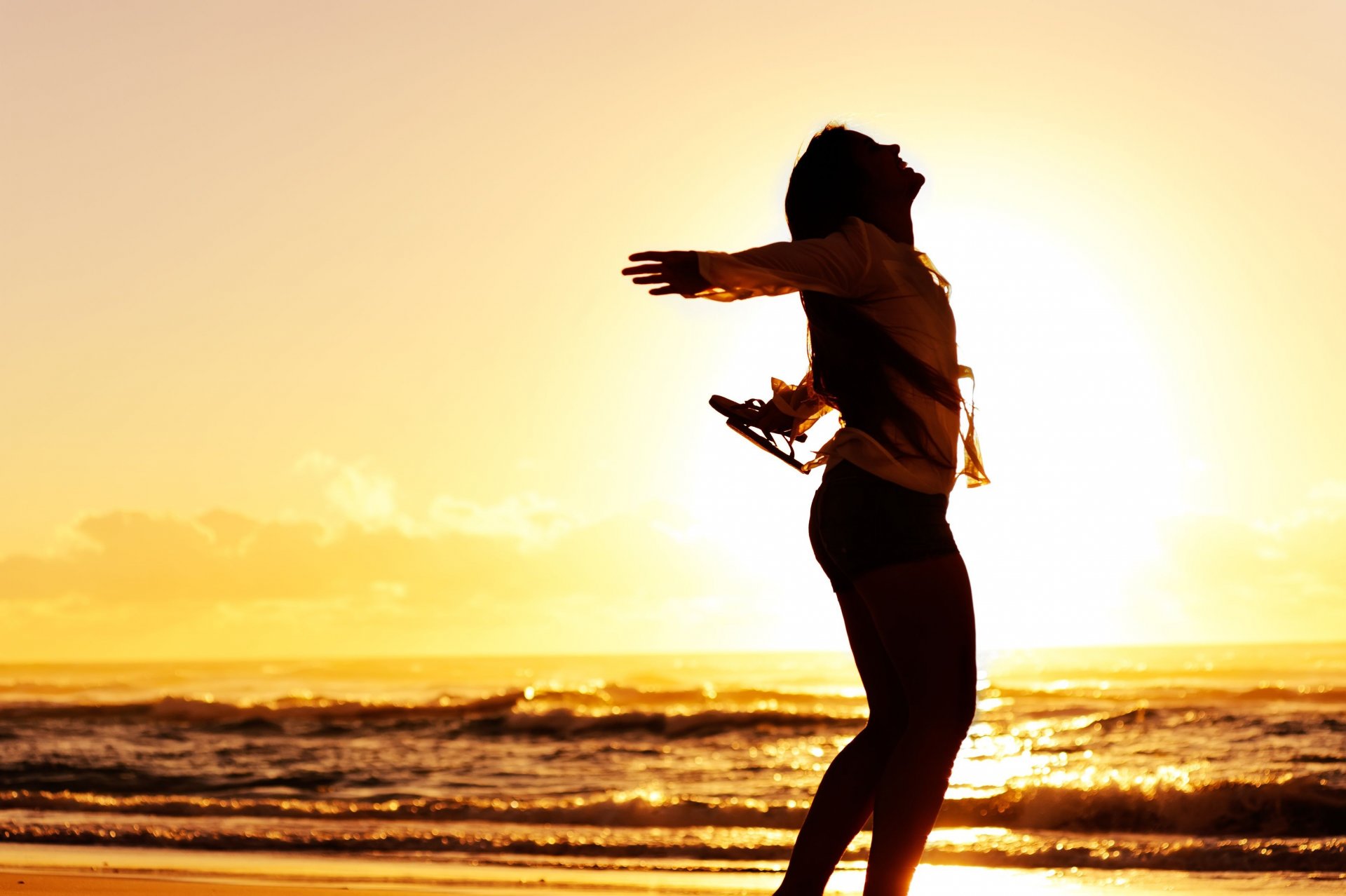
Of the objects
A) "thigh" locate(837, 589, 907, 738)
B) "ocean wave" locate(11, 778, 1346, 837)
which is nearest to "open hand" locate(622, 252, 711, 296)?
"thigh" locate(837, 589, 907, 738)

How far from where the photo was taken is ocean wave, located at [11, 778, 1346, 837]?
746 centimetres

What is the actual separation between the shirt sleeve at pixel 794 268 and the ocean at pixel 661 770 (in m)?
3.91

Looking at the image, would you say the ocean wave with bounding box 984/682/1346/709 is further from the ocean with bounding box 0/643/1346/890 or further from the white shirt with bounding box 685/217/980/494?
the white shirt with bounding box 685/217/980/494

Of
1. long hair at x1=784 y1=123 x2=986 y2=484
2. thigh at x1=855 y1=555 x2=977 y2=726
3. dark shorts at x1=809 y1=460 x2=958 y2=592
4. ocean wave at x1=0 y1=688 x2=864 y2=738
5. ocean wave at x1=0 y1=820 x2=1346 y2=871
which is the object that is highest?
long hair at x1=784 y1=123 x2=986 y2=484

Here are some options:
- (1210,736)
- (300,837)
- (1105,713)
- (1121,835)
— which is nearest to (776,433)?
(300,837)

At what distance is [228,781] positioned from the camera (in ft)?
36.6

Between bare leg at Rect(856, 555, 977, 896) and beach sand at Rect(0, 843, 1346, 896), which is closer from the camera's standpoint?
bare leg at Rect(856, 555, 977, 896)

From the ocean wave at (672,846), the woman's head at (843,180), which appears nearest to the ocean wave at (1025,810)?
the ocean wave at (672,846)

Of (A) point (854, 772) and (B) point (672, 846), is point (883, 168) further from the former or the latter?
(B) point (672, 846)

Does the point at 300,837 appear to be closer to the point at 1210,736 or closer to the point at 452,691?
the point at 1210,736

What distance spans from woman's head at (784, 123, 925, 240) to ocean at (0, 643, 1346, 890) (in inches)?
151

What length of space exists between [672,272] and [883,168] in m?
0.50

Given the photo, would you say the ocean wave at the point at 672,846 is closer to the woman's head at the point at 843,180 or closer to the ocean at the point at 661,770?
the ocean at the point at 661,770

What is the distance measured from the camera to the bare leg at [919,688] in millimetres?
2260
